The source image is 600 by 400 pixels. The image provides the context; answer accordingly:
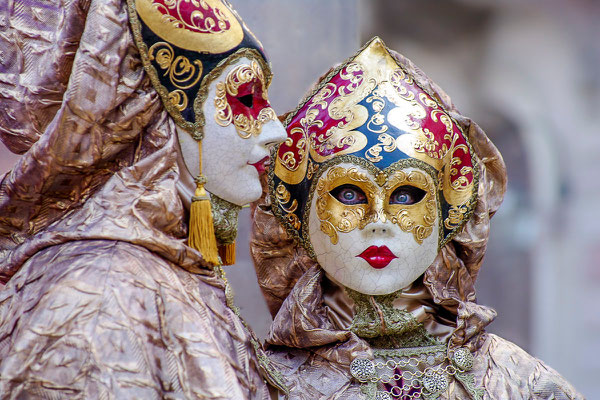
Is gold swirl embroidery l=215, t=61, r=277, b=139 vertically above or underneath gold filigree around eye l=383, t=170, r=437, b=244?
above

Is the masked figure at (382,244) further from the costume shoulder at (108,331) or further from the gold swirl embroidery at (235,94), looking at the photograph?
the costume shoulder at (108,331)

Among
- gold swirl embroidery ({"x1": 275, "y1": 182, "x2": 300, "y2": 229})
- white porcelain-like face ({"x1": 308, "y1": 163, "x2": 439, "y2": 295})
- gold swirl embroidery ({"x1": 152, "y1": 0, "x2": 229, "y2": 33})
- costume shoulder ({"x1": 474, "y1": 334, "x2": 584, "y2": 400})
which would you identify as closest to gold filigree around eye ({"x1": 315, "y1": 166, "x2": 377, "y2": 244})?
white porcelain-like face ({"x1": 308, "y1": 163, "x2": 439, "y2": 295})

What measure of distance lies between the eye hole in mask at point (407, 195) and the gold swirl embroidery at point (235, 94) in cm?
61

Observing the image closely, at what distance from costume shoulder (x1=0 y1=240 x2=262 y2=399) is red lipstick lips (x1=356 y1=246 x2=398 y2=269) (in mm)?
760

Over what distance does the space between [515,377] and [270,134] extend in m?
1.10

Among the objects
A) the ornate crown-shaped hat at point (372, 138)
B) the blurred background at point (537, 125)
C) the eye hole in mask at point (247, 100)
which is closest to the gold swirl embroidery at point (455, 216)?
the ornate crown-shaped hat at point (372, 138)

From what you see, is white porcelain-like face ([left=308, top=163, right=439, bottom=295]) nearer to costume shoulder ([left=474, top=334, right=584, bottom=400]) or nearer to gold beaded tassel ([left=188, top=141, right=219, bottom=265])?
costume shoulder ([left=474, top=334, right=584, bottom=400])

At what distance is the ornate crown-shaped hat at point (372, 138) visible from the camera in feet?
9.06

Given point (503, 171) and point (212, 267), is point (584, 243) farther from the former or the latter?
point (212, 267)

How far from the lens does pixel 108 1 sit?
205 cm

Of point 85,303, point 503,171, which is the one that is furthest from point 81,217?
point 503,171

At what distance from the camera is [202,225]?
7.05 ft

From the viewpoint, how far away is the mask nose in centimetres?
232

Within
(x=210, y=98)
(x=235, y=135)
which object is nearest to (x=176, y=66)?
(x=210, y=98)
